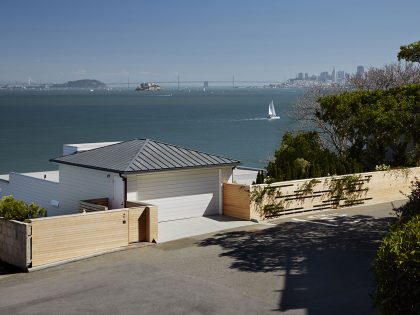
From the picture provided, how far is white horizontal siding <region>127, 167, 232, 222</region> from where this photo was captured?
21.2m

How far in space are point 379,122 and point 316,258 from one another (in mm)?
12778

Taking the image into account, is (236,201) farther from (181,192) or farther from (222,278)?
(222,278)

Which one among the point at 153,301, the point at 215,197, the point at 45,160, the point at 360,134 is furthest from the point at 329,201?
the point at 45,160

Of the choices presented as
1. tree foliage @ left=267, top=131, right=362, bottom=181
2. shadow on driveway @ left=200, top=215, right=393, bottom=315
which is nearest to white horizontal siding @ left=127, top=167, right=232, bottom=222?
tree foliage @ left=267, top=131, right=362, bottom=181

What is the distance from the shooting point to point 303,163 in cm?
2433

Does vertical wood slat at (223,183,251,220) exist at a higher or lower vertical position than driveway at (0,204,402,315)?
higher

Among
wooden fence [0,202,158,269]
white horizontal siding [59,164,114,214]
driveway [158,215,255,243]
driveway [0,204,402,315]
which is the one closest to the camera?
driveway [0,204,402,315]

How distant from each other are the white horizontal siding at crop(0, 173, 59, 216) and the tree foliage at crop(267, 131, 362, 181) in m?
8.26

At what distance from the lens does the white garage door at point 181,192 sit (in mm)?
21422

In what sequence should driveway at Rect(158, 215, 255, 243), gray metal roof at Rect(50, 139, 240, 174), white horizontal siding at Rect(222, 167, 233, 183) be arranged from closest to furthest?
driveway at Rect(158, 215, 255, 243)
gray metal roof at Rect(50, 139, 240, 174)
white horizontal siding at Rect(222, 167, 233, 183)

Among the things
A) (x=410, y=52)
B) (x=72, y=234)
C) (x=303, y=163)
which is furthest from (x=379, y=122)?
(x=72, y=234)

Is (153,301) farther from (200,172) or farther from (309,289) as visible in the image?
(200,172)

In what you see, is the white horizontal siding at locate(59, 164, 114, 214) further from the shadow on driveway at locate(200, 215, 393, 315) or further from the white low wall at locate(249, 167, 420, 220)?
the white low wall at locate(249, 167, 420, 220)

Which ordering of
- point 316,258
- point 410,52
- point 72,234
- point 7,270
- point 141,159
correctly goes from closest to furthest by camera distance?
point 316,258 < point 7,270 < point 72,234 < point 410,52 < point 141,159
